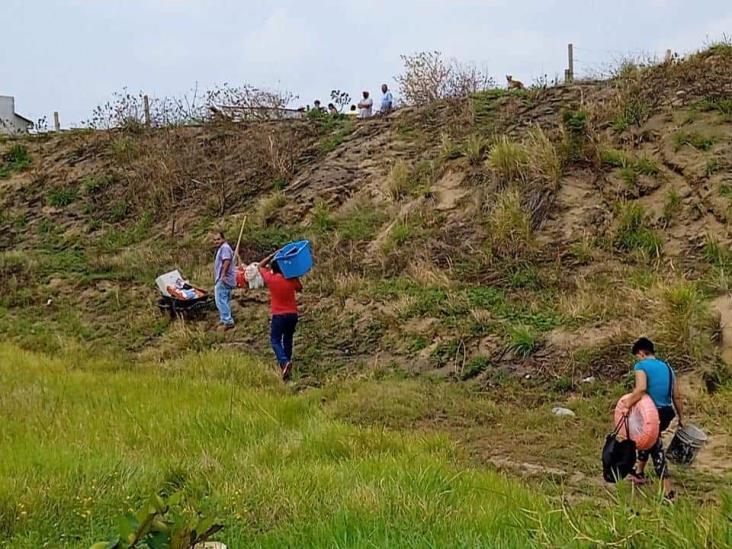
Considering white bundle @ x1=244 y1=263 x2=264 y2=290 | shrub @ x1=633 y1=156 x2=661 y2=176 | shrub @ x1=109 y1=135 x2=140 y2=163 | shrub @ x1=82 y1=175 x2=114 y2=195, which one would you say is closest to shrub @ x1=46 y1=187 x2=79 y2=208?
shrub @ x1=82 y1=175 x2=114 y2=195

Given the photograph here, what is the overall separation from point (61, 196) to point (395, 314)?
13319mm

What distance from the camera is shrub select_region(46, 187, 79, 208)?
21672 millimetres

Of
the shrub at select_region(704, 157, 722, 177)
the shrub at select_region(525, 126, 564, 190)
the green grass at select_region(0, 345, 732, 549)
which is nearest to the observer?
the green grass at select_region(0, 345, 732, 549)

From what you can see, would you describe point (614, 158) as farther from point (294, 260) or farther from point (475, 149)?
point (294, 260)

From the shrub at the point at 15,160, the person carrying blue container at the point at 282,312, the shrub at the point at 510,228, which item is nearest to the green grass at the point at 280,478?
the person carrying blue container at the point at 282,312

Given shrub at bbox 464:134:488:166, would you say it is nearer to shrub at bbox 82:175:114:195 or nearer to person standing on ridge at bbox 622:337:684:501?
person standing on ridge at bbox 622:337:684:501

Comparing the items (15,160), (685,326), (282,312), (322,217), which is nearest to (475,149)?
(322,217)

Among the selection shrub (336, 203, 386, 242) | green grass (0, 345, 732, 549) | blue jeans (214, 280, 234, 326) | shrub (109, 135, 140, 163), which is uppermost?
shrub (109, 135, 140, 163)

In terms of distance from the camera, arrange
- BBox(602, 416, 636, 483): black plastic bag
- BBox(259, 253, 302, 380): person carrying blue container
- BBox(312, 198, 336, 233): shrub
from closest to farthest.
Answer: BBox(602, 416, 636, 483): black plastic bag
BBox(259, 253, 302, 380): person carrying blue container
BBox(312, 198, 336, 233): shrub

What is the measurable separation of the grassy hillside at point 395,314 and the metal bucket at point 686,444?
0.19m

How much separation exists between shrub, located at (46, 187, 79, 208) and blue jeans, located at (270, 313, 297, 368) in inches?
504

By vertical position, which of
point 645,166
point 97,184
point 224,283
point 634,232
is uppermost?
point 97,184

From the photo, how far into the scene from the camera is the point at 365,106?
22.4 metres

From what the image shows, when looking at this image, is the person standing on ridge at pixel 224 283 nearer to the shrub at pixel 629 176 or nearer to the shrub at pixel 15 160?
the shrub at pixel 629 176
